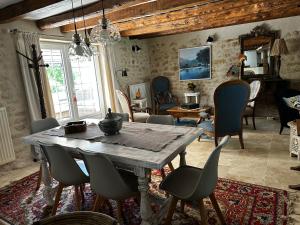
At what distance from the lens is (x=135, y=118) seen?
4.57 meters

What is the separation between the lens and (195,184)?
180 cm

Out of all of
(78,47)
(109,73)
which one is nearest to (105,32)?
(78,47)

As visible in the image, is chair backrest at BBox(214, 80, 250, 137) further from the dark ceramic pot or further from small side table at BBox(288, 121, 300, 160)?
the dark ceramic pot

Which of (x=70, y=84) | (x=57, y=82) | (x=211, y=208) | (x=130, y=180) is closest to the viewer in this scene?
(x=130, y=180)

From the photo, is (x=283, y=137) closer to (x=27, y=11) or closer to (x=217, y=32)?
(x=217, y=32)

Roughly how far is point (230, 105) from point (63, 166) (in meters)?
2.55

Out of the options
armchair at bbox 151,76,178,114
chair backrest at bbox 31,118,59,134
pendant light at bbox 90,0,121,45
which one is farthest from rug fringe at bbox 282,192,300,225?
armchair at bbox 151,76,178,114

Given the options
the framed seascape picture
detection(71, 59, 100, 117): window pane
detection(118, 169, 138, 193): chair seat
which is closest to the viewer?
detection(118, 169, 138, 193): chair seat

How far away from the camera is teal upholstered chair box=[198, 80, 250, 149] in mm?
3346

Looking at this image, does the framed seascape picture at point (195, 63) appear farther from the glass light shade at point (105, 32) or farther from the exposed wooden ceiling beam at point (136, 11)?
the glass light shade at point (105, 32)

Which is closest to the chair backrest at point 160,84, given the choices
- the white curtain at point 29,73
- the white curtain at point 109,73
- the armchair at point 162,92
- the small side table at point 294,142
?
the armchair at point 162,92

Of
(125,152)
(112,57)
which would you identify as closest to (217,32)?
(112,57)

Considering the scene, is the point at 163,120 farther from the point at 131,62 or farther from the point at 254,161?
the point at 131,62

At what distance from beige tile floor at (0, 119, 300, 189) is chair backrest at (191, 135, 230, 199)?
1.21 m
